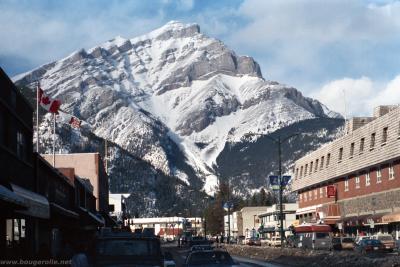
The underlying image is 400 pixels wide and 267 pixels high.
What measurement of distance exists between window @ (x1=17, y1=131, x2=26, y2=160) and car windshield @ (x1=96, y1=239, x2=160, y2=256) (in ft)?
63.7

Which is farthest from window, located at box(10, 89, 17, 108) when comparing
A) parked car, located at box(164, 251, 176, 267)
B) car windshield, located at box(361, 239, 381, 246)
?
car windshield, located at box(361, 239, 381, 246)

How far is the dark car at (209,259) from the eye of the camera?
22.4 meters

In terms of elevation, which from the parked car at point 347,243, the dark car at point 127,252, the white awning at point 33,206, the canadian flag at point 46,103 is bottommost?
the parked car at point 347,243

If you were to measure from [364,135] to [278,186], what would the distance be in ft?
68.9

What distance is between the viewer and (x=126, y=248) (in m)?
17.8

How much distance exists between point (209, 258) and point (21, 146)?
58.2 feet

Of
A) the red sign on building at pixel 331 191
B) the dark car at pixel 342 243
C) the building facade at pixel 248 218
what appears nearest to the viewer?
the dark car at pixel 342 243

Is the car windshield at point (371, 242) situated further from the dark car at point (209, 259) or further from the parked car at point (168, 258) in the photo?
the dark car at point (209, 259)

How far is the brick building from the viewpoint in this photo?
67.7 m

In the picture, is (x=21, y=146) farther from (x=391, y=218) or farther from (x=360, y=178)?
(x=360, y=178)

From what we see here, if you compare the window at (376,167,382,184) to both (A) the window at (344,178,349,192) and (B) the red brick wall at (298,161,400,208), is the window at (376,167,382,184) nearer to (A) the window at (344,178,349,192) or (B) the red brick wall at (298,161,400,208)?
(B) the red brick wall at (298,161,400,208)

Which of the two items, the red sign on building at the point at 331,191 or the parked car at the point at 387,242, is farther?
the red sign on building at the point at 331,191

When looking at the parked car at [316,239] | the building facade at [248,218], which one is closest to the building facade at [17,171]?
the parked car at [316,239]

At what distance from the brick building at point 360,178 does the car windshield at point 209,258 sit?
146 ft
